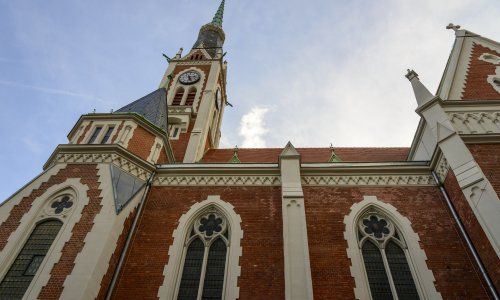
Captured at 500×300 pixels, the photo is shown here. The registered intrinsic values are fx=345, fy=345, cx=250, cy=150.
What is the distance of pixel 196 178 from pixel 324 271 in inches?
214

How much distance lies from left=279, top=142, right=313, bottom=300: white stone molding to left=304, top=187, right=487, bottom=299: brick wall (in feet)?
2.37

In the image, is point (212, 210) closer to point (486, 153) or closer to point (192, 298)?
point (192, 298)

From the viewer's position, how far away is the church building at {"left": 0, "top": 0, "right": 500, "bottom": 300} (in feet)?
29.1

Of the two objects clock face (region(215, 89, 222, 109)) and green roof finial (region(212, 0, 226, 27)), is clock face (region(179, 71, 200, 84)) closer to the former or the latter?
clock face (region(215, 89, 222, 109))

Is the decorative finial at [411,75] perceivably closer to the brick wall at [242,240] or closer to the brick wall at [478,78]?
the brick wall at [478,78]

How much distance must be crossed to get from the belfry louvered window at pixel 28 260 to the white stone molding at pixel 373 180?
7.92 meters

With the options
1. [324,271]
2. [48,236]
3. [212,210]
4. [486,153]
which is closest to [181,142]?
[212,210]

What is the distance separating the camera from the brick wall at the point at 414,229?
29.4 feet

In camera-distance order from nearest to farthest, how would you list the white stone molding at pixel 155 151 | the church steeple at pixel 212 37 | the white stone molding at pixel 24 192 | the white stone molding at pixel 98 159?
the white stone molding at pixel 24 192 < the white stone molding at pixel 98 159 < the white stone molding at pixel 155 151 < the church steeple at pixel 212 37

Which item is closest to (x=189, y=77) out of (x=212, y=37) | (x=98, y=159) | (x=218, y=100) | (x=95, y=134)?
(x=218, y=100)

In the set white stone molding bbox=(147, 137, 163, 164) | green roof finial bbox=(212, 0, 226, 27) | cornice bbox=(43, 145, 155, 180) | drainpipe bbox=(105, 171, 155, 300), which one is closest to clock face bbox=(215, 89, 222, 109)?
white stone molding bbox=(147, 137, 163, 164)

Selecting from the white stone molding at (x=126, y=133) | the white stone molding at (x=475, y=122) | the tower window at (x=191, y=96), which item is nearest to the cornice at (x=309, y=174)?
the white stone molding at (x=126, y=133)

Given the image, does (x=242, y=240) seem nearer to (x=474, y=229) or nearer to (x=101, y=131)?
(x=474, y=229)

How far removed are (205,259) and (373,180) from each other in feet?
20.3
